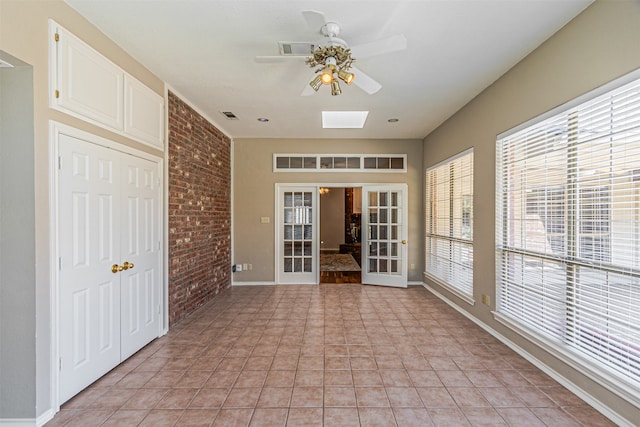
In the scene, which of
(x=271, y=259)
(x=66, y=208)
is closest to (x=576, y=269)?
(x=66, y=208)

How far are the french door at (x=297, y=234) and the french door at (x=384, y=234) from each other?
988mm

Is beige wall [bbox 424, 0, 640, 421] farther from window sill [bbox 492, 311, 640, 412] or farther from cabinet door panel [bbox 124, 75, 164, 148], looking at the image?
cabinet door panel [bbox 124, 75, 164, 148]

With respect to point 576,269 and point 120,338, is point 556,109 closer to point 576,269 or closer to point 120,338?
point 576,269

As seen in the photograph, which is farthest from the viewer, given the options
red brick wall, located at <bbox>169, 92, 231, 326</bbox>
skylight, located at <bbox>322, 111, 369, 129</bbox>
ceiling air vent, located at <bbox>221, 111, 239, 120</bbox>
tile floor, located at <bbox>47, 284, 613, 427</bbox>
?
skylight, located at <bbox>322, 111, 369, 129</bbox>

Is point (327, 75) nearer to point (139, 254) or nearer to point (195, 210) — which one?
point (139, 254)

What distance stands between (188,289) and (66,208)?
2.04 metres

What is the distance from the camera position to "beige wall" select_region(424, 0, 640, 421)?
184 cm

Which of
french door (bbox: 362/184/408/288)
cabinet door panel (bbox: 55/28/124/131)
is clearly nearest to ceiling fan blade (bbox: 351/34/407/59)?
cabinet door panel (bbox: 55/28/124/131)

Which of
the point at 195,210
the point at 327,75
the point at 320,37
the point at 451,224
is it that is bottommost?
the point at 451,224

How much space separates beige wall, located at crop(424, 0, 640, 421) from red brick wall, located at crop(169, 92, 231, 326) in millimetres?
3690

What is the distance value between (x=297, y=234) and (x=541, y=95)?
4171 mm

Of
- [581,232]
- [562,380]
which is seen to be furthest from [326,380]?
[581,232]

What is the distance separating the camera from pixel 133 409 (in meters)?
2.03

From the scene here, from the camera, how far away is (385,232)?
5441 millimetres
